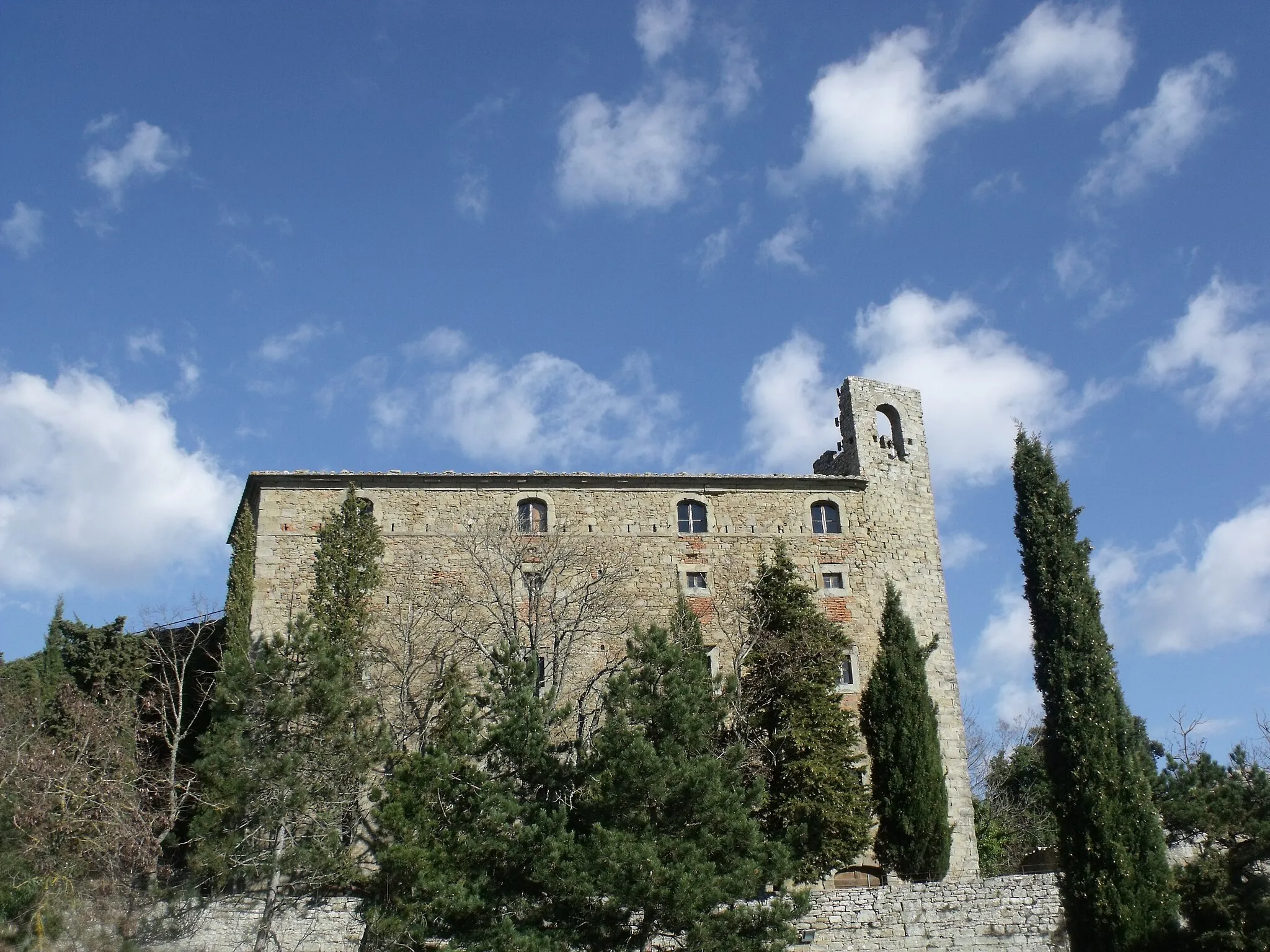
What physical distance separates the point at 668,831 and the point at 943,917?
6.93m

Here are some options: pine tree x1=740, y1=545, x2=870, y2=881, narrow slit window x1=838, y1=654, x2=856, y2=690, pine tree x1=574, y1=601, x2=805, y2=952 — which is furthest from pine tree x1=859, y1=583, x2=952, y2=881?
pine tree x1=574, y1=601, x2=805, y2=952

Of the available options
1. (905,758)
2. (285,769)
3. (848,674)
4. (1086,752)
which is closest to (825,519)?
(848,674)

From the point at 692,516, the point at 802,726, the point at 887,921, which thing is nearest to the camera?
the point at 887,921

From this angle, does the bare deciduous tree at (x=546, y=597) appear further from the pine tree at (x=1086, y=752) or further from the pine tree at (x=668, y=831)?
the pine tree at (x=1086, y=752)

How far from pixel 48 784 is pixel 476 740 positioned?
764cm

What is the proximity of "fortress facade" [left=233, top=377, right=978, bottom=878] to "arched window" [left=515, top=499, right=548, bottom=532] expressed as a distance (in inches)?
1.3

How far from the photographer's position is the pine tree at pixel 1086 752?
19.3 meters

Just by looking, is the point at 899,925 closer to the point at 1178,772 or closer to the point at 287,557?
the point at 1178,772

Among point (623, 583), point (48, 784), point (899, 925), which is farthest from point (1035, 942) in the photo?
point (48, 784)

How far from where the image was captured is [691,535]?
30.1 meters

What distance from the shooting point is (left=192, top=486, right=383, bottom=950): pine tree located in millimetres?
A: 19219

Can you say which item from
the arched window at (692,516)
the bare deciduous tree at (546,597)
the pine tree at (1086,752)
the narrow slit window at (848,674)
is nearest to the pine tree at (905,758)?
the narrow slit window at (848,674)

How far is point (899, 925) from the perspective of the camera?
21.1m

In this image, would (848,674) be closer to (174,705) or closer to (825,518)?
(825,518)
